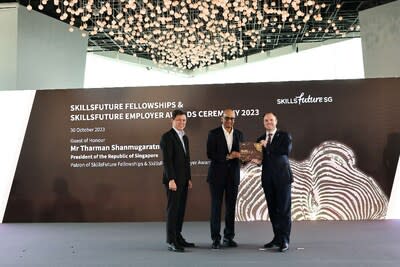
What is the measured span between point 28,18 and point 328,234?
30.4 ft

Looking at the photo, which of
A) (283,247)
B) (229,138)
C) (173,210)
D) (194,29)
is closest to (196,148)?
(229,138)

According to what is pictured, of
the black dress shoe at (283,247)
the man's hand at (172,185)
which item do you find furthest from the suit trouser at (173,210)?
the black dress shoe at (283,247)

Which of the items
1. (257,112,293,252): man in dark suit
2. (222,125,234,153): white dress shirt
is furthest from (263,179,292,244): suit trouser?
(222,125,234,153): white dress shirt

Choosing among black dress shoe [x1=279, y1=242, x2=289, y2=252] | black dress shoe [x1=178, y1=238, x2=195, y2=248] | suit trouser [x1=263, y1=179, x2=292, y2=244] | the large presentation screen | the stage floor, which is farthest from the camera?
the large presentation screen

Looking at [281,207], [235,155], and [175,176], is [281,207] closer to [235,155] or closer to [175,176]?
[235,155]

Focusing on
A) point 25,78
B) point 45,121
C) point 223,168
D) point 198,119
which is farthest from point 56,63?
point 223,168

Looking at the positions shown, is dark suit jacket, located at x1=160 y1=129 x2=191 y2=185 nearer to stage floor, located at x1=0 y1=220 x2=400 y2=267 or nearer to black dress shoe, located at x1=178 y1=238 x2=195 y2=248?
black dress shoe, located at x1=178 y1=238 x2=195 y2=248

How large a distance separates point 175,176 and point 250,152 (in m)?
0.75

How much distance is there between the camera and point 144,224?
6484 millimetres

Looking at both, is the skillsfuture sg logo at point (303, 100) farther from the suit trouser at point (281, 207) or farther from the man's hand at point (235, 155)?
the suit trouser at point (281, 207)

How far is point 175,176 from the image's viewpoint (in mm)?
4395

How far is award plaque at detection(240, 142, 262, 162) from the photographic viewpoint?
14.4 feet

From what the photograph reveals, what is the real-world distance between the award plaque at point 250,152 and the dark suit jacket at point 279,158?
94 millimetres

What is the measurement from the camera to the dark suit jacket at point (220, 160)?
450 centimetres
